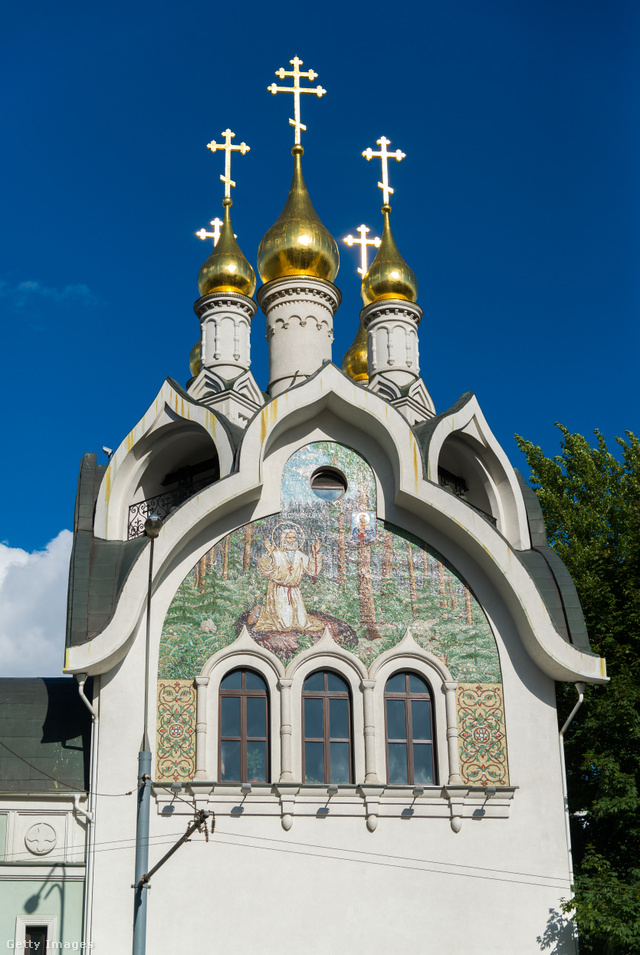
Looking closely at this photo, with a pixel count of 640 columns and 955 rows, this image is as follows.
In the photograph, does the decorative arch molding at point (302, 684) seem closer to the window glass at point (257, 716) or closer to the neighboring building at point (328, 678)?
the neighboring building at point (328, 678)

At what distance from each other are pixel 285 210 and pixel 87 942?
1180cm

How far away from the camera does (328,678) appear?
13062 mm

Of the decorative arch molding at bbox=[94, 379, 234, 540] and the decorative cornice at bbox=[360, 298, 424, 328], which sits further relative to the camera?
the decorative cornice at bbox=[360, 298, 424, 328]

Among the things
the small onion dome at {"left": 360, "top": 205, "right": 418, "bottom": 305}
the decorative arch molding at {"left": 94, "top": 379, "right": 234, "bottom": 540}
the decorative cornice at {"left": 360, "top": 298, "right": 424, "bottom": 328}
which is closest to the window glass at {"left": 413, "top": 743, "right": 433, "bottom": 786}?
the decorative arch molding at {"left": 94, "top": 379, "right": 234, "bottom": 540}

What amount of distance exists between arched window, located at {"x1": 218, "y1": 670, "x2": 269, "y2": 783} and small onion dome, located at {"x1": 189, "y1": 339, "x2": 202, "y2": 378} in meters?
10.6

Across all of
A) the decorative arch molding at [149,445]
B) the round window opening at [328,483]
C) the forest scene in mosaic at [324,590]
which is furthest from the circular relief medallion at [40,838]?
the round window opening at [328,483]

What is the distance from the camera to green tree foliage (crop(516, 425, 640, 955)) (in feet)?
40.7

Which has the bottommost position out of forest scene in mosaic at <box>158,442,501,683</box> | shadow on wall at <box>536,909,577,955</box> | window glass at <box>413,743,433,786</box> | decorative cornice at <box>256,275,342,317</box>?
shadow on wall at <box>536,909,577,955</box>

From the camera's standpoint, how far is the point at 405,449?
1359 centimetres

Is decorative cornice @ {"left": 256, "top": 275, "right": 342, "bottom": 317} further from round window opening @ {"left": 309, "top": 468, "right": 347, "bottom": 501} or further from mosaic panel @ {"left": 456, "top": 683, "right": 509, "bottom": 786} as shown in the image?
mosaic panel @ {"left": 456, "top": 683, "right": 509, "bottom": 786}

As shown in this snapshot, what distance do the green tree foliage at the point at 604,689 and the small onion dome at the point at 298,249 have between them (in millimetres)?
4934

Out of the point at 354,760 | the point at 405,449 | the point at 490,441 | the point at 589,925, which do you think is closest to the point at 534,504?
the point at 490,441

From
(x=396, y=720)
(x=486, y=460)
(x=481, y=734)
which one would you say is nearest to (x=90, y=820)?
(x=396, y=720)

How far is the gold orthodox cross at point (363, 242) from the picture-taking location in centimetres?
2203
